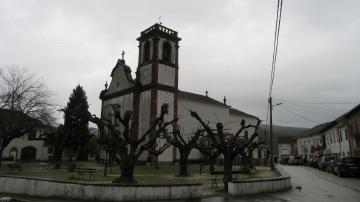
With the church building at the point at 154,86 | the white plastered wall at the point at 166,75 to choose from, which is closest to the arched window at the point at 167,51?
the church building at the point at 154,86

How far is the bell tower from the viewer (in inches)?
1791

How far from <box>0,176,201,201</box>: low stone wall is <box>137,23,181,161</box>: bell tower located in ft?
98.4

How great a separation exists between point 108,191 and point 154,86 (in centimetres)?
3303

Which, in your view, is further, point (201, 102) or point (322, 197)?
point (201, 102)

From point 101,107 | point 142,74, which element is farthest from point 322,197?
point 101,107

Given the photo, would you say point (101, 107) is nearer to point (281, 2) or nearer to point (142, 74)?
point (142, 74)

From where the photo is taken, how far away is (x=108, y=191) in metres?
12.9

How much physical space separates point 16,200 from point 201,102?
141ft

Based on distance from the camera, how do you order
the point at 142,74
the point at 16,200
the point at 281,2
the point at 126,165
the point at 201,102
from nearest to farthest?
the point at 281,2, the point at 16,200, the point at 126,165, the point at 142,74, the point at 201,102

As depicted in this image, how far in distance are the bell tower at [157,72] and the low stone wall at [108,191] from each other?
30.0 meters

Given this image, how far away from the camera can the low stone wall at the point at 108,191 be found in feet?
42.4

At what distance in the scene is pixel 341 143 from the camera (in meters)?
44.8

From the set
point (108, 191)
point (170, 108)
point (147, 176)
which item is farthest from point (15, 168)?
point (170, 108)

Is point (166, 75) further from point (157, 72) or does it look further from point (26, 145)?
point (26, 145)
